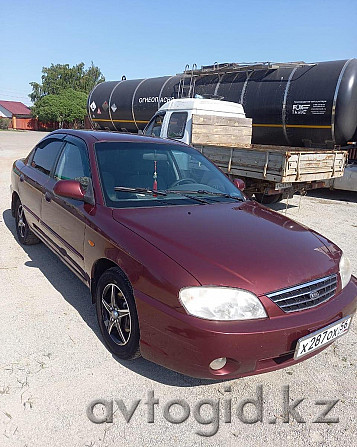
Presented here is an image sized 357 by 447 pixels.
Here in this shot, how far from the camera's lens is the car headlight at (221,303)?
2.11 metres

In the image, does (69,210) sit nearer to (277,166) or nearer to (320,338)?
(320,338)

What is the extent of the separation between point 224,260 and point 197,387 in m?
0.91

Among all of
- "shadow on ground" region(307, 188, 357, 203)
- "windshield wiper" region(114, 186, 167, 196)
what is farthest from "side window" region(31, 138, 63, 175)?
"shadow on ground" region(307, 188, 357, 203)

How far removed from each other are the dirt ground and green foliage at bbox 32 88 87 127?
49.6 meters

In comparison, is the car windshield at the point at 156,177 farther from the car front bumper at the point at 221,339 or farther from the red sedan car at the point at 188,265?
the car front bumper at the point at 221,339

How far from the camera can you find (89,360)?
2.70 m

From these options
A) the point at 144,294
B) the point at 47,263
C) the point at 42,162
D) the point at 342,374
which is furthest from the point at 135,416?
the point at 42,162

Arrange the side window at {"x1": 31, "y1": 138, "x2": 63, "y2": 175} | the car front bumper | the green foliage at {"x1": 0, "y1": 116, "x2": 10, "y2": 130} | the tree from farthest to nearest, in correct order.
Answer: the tree < the green foliage at {"x1": 0, "y1": 116, "x2": 10, "y2": 130} < the side window at {"x1": 31, "y1": 138, "x2": 63, "y2": 175} < the car front bumper

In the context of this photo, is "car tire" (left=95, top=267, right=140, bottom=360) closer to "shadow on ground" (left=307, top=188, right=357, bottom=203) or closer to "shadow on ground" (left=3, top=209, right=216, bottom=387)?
"shadow on ground" (left=3, top=209, right=216, bottom=387)

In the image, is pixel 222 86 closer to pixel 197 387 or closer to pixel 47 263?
pixel 47 263

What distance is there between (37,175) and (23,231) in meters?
0.94

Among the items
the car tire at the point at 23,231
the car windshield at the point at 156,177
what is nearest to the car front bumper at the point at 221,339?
the car windshield at the point at 156,177

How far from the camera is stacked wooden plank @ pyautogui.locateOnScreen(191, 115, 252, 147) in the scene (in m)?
8.37

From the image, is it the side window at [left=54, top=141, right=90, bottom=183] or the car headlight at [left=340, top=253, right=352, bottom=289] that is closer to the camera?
the car headlight at [left=340, top=253, right=352, bottom=289]
